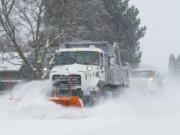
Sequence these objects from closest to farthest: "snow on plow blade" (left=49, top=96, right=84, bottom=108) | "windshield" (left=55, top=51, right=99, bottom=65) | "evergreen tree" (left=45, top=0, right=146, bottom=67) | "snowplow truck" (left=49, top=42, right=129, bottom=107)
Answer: "snow on plow blade" (left=49, top=96, right=84, bottom=108) < "snowplow truck" (left=49, top=42, right=129, bottom=107) < "windshield" (left=55, top=51, right=99, bottom=65) < "evergreen tree" (left=45, top=0, right=146, bottom=67)

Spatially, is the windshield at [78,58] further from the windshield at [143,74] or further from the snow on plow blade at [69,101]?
the windshield at [143,74]

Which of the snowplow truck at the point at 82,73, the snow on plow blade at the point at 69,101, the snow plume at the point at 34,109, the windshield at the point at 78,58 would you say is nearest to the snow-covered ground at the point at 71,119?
the snow plume at the point at 34,109

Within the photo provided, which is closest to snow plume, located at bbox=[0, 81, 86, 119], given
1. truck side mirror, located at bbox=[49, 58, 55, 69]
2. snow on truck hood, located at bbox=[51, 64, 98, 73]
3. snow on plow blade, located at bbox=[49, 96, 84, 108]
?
snow on plow blade, located at bbox=[49, 96, 84, 108]

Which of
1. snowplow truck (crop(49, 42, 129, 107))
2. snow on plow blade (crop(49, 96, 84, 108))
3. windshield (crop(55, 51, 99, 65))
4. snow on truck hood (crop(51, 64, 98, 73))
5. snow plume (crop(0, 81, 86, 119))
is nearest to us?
snow plume (crop(0, 81, 86, 119))

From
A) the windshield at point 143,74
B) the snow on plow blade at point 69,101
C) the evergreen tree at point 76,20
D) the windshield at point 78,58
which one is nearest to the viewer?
the snow on plow blade at point 69,101

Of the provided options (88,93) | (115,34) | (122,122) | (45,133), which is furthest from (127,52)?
(45,133)

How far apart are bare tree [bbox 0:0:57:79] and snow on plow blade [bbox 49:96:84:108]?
44.4 ft

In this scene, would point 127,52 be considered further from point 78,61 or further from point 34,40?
point 78,61

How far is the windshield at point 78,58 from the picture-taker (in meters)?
15.7

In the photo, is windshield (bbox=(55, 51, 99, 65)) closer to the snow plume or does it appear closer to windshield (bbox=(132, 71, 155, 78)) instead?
the snow plume

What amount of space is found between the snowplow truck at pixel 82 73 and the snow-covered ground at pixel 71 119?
0.42 meters

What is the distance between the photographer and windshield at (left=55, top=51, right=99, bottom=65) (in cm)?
1571

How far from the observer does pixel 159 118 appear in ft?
42.4

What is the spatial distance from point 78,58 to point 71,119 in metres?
3.52
